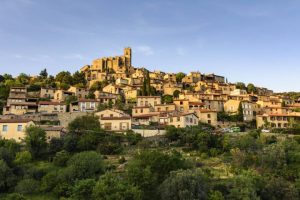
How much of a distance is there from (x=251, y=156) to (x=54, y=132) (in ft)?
85.9

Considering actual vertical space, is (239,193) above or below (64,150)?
below

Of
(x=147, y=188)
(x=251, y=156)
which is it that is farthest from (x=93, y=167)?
(x=251, y=156)

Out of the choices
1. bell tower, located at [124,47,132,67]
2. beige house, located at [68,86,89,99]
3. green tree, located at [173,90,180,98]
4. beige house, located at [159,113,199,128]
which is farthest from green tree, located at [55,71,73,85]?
beige house, located at [159,113,199,128]

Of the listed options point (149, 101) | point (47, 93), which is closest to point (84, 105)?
point (149, 101)

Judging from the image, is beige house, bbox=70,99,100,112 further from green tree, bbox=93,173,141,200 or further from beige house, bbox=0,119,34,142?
green tree, bbox=93,173,141,200

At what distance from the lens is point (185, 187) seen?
35688 millimetres

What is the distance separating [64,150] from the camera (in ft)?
158

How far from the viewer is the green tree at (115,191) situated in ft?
113

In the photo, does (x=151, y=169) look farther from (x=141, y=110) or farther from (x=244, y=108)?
(x=244, y=108)

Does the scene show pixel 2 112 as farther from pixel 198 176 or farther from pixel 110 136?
pixel 198 176

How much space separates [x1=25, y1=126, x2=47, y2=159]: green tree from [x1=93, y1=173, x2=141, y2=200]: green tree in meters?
15.3

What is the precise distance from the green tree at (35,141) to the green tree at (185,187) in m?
19.0

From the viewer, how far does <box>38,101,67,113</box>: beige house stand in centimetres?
6819

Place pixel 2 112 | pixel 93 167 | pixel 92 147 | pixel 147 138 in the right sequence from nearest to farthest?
pixel 93 167 < pixel 92 147 < pixel 147 138 < pixel 2 112
